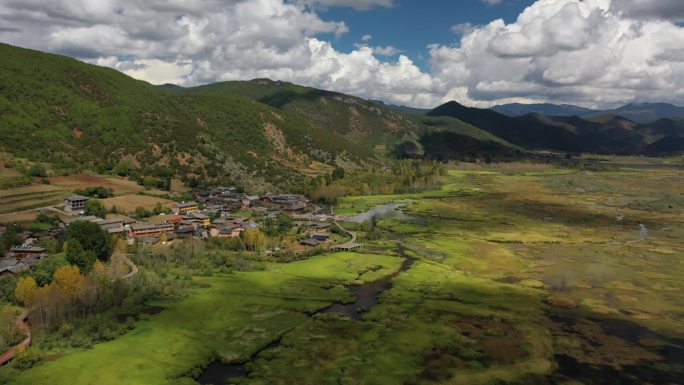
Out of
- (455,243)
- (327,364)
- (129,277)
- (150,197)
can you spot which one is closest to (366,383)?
(327,364)

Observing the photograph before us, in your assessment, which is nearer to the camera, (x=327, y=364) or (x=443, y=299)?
(x=327, y=364)

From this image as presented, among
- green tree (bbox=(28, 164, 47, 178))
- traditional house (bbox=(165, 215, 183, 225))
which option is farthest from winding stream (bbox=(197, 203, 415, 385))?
green tree (bbox=(28, 164, 47, 178))

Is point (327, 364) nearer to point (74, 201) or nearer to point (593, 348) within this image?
point (593, 348)

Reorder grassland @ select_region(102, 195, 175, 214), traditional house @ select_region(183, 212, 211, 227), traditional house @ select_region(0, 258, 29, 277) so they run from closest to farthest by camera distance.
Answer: traditional house @ select_region(0, 258, 29, 277) → traditional house @ select_region(183, 212, 211, 227) → grassland @ select_region(102, 195, 175, 214)

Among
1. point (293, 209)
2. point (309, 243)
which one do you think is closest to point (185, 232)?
point (309, 243)

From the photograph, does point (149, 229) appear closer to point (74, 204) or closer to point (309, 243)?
point (74, 204)

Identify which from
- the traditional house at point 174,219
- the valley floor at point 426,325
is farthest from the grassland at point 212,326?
the traditional house at point 174,219

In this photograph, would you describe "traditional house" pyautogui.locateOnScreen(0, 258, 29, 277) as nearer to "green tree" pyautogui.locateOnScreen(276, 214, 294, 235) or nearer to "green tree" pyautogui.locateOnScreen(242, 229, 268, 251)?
"green tree" pyautogui.locateOnScreen(242, 229, 268, 251)
